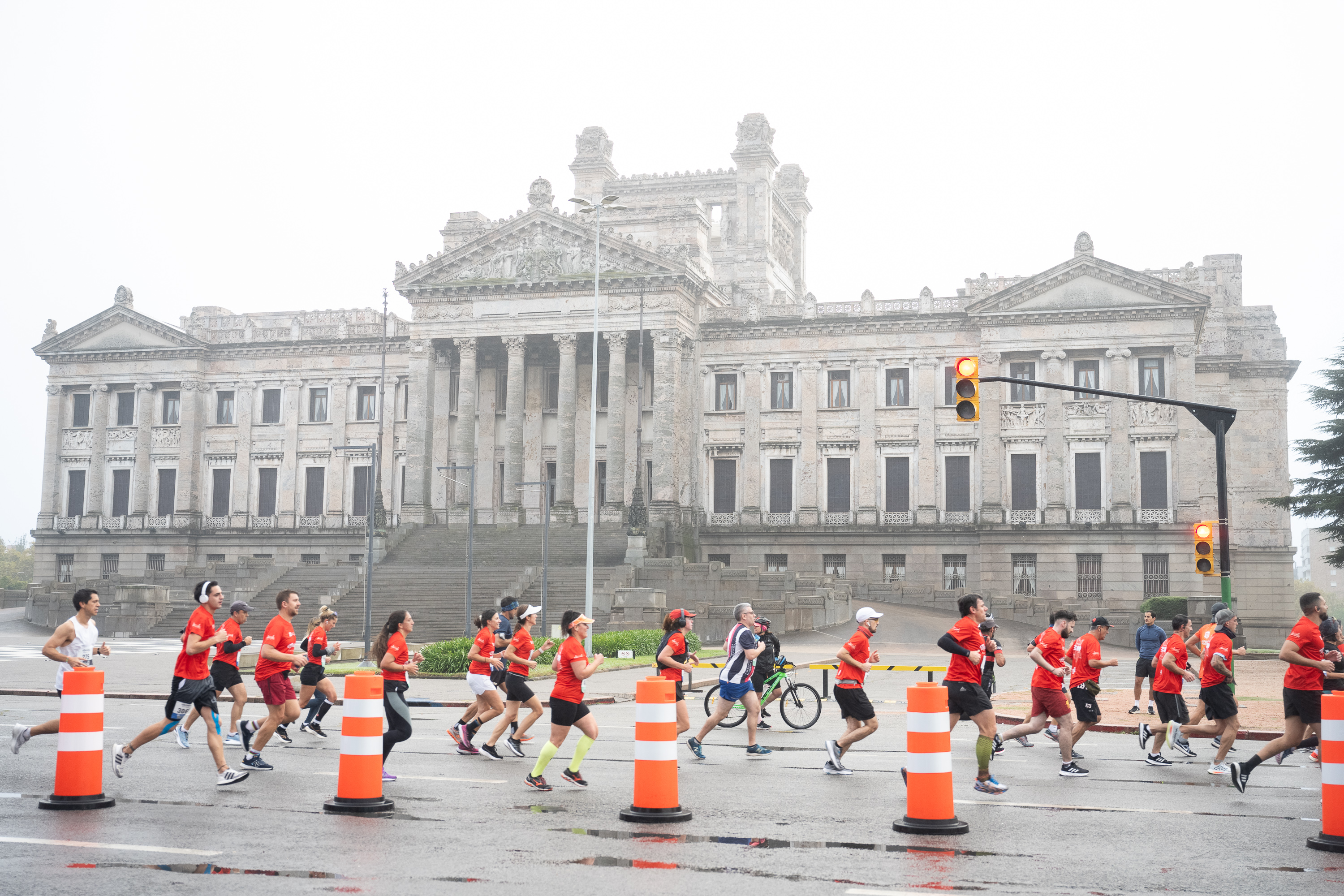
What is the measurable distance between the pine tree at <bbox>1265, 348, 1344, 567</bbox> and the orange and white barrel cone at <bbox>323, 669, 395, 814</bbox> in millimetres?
39540

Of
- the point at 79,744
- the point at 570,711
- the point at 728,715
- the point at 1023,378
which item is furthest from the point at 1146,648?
the point at 1023,378

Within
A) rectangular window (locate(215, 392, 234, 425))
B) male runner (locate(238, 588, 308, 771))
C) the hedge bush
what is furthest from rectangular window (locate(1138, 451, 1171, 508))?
male runner (locate(238, 588, 308, 771))

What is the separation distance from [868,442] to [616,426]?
1142 centimetres

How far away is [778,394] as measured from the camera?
61875 millimetres

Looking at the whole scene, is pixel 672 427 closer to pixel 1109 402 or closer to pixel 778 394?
pixel 778 394

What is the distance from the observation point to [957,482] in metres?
59.6

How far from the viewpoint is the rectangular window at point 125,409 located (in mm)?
69812

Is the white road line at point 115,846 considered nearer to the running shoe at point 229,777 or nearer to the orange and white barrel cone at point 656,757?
the running shoe at point 229,777

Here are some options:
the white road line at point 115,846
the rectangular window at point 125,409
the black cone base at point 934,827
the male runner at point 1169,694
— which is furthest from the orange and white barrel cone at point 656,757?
the rectangular window at point 125,409

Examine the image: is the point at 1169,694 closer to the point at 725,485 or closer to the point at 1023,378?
the point at 1023,378

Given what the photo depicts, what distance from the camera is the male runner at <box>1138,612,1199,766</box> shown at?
16.7m

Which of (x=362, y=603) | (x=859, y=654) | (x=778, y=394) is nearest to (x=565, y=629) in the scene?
(x=859, y=654)

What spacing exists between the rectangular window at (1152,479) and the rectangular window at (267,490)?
4092 cm

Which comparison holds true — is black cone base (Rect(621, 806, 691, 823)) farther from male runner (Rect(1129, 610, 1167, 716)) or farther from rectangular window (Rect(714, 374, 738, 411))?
rectangular window (Rect(714, 374, 738, 411))
